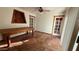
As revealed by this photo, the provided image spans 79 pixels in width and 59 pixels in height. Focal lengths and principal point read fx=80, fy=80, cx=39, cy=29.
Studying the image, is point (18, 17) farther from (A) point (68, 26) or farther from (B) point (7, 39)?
(A) point (68, 26)

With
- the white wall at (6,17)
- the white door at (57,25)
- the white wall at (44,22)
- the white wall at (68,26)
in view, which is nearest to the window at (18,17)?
the white wall at (6,17)

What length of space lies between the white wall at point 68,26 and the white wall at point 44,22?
14cm

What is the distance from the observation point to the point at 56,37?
31.3 inches

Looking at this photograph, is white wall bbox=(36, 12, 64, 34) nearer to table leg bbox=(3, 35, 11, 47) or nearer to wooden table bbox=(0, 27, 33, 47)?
wooden table bbox=(0, 27, 33, 47)

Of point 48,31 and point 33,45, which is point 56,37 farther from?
point 33,45

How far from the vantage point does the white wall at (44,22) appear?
77 cm

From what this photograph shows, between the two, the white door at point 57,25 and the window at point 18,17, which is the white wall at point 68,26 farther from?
the window at point 18,17

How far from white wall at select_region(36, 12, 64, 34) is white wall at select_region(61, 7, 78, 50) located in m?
0.14

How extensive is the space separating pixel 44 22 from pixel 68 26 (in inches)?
9.2

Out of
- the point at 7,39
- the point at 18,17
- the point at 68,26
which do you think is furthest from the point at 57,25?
the point at 7,39

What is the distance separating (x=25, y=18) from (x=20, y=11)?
0.09m
